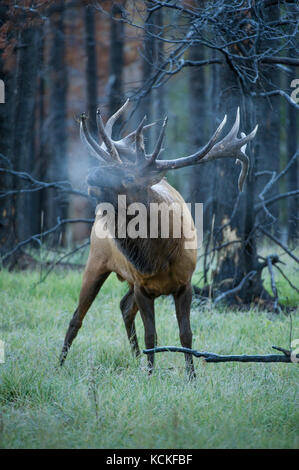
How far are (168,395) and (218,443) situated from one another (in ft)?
2.87

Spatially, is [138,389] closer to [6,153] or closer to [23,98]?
[6,153]

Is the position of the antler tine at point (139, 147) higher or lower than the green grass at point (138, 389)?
higher

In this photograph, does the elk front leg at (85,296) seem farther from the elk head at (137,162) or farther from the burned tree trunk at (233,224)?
the burned tree trunk at (233,224)

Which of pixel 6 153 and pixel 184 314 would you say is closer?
pixel 184 314

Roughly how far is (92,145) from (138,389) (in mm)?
2082

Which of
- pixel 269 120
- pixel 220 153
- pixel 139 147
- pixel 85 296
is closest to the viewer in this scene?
pixel 139 147

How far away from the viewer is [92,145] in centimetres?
489

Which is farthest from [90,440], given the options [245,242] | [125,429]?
[245,242]

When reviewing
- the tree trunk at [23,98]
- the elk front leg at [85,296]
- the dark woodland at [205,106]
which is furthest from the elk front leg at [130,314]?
the tree trunk at [23,98]

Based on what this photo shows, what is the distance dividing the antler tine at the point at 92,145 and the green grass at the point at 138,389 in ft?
5.72

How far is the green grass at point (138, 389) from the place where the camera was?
3438mm

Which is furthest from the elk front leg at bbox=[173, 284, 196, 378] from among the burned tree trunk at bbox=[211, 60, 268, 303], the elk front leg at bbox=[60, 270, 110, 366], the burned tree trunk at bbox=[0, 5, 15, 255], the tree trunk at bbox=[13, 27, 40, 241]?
the tree trunk at bbox=[13, 27, 40, 241]

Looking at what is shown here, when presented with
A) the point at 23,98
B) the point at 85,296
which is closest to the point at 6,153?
the point at 23,98
